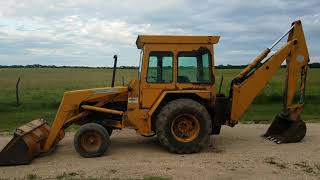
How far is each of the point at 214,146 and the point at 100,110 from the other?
287 centimetres

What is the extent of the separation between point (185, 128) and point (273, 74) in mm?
2745

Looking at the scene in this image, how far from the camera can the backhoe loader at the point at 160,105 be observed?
414 inches

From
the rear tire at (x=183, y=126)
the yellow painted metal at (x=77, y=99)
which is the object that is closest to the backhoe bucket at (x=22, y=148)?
the yellow painted metal at (x=77, y=99)

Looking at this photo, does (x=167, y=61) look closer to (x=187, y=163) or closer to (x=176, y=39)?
(x=176, y=39)

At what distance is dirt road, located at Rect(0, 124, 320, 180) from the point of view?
341 inches

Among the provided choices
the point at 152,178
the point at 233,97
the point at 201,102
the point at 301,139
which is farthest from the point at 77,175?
the point at 301,139

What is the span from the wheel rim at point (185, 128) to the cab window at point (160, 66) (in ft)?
3.01

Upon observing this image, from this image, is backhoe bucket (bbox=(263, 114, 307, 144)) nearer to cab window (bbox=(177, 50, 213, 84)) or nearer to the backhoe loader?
the backhoe loader

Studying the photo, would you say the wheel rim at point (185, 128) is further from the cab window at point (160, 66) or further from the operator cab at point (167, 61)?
the cab window at point (160, 66)

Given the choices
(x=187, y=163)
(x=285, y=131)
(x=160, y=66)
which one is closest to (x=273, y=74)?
(x=285, y=131)

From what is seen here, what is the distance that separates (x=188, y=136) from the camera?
10.7 m

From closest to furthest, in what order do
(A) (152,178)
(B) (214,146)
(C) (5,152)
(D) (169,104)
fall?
(A) (152,178) < (C) (5,152) < (D) (169,104) < (B) (214,146)

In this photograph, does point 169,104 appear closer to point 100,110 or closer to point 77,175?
point 100,110

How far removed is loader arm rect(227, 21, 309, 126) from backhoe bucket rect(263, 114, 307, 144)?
0.22 m
